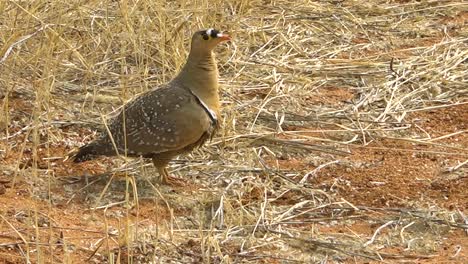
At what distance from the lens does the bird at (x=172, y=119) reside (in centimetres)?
494

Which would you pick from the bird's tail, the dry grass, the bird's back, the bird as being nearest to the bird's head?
the bird

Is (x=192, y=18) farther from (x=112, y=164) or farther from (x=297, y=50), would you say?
(x=112, y=164)

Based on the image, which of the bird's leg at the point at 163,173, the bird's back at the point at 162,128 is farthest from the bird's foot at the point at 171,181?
the bird's back at the point at 162,128

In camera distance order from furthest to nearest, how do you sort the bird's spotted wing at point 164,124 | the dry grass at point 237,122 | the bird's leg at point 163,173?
the bird's leg at point 163,173
the bird's spotted wing at point 164,124
the dry grass at point 237,122

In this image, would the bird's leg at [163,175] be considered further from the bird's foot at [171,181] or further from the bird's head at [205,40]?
the bird's head at [205,40]

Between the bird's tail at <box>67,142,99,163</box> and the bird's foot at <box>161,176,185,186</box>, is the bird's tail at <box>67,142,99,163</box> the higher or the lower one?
the higher one

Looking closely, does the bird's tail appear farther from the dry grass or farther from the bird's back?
the dry grass

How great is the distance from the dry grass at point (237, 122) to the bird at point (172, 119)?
130 mm

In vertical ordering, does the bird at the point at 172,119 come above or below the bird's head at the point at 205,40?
below

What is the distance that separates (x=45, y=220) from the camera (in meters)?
4.49

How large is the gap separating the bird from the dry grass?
0.13 m

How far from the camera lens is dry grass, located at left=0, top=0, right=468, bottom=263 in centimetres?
441

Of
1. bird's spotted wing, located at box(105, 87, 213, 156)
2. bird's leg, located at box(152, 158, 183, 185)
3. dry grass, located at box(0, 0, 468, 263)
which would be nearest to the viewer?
dry grass, located at box(0, 0, 468, 263)

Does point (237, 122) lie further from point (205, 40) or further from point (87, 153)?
point (87, 153)
